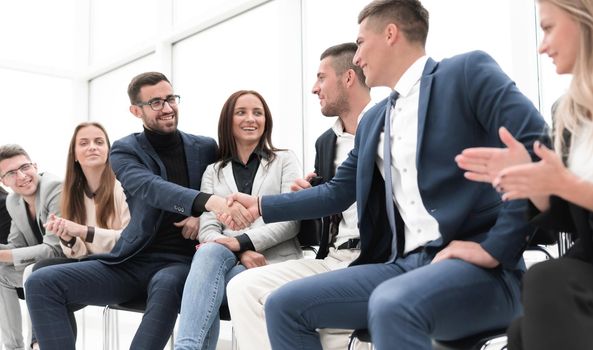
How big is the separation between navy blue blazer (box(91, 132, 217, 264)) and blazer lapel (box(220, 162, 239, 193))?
168 mm

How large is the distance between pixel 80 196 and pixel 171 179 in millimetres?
751

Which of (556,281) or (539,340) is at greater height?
(556,281)

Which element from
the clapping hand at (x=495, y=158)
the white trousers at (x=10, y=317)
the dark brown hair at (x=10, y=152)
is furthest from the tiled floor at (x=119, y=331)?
the clapping hand at (x=495, y=158)

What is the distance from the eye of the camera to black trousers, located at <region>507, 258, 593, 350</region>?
1127 mm

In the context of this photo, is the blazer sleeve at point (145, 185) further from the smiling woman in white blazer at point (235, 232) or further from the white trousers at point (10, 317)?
the white trousers at point (10, 317)

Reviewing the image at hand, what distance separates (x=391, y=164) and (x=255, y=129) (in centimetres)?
119

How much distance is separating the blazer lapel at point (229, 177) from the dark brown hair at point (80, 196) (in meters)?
0.84

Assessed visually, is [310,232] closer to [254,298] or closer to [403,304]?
[254,298]

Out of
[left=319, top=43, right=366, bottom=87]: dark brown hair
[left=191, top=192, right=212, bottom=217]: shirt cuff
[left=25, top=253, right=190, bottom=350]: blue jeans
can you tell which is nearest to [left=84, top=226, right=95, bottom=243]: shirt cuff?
[left=25, top=253, right=190, bottom=350]: blue jeans

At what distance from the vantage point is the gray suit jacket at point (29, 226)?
366 centimetres

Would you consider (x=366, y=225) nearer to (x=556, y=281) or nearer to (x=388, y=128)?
(x=388, y=128)

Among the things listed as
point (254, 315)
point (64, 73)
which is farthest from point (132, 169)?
point (64, 73)

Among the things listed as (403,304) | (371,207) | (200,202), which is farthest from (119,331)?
(403,304)

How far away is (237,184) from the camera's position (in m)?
2.88
